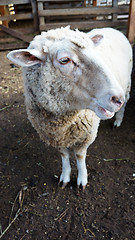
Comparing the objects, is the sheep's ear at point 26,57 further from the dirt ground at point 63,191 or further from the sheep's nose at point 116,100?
the dirt ground at point 63,191

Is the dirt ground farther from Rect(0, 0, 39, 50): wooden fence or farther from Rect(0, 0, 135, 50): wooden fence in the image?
Rect(0, 0, 135, 50): wooden fence

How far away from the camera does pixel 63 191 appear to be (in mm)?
2381

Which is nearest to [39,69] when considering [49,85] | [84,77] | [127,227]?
[49,85]

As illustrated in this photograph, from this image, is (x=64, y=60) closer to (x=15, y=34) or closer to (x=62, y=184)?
(x=62, y=184)

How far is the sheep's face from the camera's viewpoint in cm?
124

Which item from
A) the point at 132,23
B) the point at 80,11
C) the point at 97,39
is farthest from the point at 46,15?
the point at 97,39

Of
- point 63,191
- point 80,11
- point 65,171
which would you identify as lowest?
point 63,191

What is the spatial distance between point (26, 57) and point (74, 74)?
14.0 inches

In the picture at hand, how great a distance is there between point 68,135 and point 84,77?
690 millimetres

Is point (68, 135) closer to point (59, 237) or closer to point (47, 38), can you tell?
point (47, 38)

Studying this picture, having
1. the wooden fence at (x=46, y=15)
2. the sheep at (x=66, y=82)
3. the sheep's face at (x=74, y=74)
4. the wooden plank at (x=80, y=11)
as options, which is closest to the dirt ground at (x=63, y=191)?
the sheep at (x=66, y=82)

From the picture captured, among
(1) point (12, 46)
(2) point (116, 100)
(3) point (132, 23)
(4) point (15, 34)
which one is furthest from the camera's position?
(1) point (12, 46)

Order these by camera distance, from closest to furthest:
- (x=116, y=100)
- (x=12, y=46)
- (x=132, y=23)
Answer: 1. (x=116, y=100)
2. (x=132, y=23)
3. (x=12, y=46)

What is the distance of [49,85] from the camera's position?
1.41m
